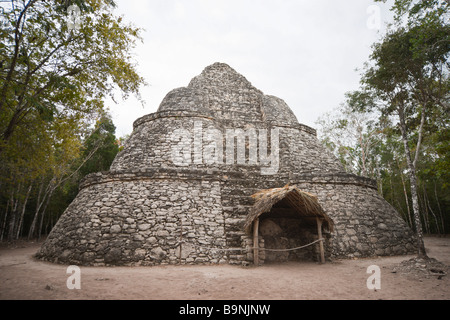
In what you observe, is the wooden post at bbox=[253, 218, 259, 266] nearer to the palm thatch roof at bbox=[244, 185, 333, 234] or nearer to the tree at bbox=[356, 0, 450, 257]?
the palm thatch roof at bbox=[244, 185, 333, 234]

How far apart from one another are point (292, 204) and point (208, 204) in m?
2.43

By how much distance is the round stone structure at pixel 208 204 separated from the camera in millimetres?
6203

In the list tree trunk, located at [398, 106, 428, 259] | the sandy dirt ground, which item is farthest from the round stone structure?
tree trunk, located at [398, 106, 428, 259]

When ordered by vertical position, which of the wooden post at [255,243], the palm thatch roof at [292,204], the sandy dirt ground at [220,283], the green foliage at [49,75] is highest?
the green foliage at [49,75]

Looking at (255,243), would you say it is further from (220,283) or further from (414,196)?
(414,196)

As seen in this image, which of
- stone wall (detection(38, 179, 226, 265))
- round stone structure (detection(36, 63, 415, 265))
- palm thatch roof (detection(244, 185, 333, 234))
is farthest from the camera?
round stone structure (detection(36, 63, 415, 265))

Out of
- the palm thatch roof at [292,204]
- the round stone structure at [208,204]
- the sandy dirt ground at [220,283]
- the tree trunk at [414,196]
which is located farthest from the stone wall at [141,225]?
the tree trunk at [414,196]

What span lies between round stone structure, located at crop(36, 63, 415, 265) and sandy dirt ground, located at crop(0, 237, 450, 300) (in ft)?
2.07

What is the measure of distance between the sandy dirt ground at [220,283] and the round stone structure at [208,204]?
63cm

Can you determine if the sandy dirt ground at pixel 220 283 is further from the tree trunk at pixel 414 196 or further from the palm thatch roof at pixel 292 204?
the palm thatch roof at pixel 292 204

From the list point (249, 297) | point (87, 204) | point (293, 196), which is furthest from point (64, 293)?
point (293, 196)

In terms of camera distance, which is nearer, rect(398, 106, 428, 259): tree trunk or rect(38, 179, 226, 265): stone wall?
rect(398, 106, 428, 259): tree trunk

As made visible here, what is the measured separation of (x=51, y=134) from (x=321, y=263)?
25.3ft

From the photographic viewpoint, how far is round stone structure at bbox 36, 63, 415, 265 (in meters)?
6.20
